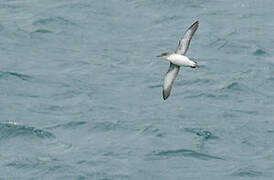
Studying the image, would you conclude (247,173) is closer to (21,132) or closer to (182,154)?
(182,154)

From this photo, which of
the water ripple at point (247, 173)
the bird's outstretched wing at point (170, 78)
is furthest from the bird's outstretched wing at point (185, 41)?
the water ripple at point (247, 173)

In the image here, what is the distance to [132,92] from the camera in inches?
1425

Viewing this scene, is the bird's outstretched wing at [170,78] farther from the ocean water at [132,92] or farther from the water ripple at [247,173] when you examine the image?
the water ripple at [247,173]

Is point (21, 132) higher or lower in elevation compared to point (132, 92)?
lower

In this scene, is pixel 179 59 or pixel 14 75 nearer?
pixel 179 59

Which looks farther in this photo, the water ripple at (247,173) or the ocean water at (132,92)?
the ocean water at (132,92)

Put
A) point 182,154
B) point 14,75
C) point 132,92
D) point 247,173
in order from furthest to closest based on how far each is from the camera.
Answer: point 14,75, point 132,92, point 182,154, point 247,173

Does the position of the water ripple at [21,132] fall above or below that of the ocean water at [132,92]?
below

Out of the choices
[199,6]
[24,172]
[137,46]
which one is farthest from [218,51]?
[24,172]

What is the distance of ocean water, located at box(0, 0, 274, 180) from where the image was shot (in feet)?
102

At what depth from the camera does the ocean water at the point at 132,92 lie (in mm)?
31188

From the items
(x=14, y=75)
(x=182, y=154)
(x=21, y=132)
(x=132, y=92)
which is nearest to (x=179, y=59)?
(x=182, y=154)

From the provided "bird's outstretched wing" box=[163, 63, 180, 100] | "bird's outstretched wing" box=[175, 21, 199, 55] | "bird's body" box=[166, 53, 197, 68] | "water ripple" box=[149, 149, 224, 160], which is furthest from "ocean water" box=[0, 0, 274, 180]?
"bird's outstretched wing" box=[175, 21, 199, 55]

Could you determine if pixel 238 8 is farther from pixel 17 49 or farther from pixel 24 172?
pixel 24 172
